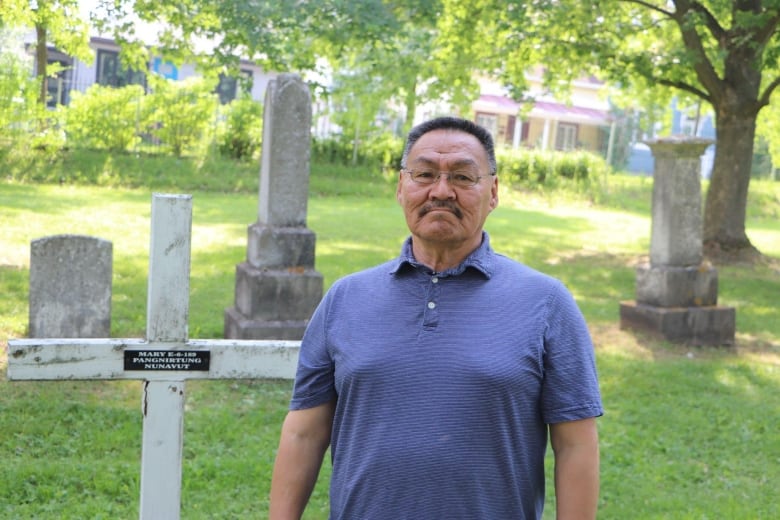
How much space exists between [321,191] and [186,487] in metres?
20.6

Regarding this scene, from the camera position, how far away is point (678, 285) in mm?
11055

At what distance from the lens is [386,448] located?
8.46 ft

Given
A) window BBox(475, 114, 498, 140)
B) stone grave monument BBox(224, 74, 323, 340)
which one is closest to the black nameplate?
stone grave monument BBox(224, 74, 323, 340)

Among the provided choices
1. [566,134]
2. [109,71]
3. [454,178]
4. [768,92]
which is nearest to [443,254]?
[454,178]

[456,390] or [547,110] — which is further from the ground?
[547,110]

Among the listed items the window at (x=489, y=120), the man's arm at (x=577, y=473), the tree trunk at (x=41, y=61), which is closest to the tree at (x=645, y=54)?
the tree trunk at (x=41, y=61)

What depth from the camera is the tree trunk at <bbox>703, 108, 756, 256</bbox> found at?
55.9 ft

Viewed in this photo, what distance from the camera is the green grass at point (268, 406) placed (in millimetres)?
6145

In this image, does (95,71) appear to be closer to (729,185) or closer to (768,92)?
(729,185)

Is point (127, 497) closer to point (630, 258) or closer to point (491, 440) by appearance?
point (491, 440)

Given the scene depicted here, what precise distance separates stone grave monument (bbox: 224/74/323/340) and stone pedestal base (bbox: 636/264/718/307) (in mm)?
3796

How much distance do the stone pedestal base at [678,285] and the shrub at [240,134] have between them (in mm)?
17218

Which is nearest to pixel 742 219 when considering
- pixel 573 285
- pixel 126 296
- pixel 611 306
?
pixel 573 285

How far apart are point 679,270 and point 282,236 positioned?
434 cm
